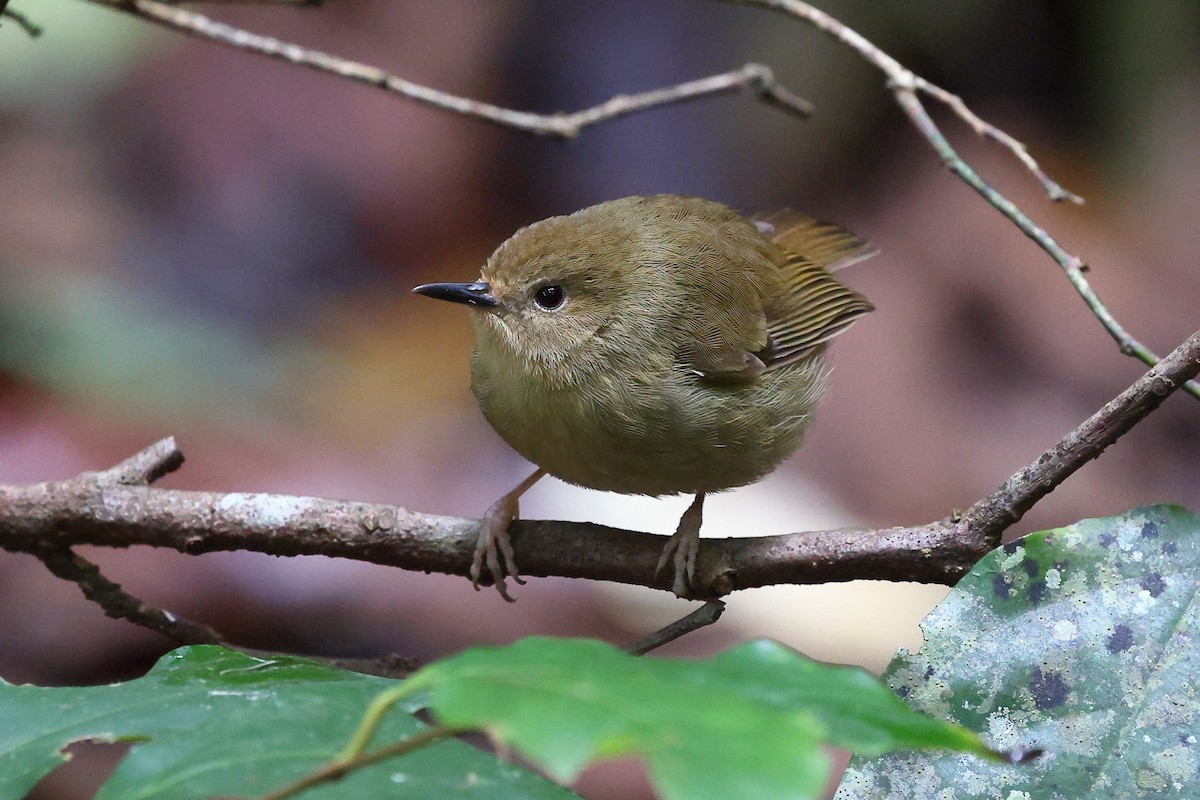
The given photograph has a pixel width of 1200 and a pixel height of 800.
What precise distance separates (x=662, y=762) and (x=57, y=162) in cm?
554

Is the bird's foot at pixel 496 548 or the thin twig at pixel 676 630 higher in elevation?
the bird's foot at pixel 496 548

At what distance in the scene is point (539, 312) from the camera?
3.17 meters

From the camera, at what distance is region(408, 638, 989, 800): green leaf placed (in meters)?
0.86

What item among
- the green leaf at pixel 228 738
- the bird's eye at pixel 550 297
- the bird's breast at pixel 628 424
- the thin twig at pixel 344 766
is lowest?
the thin twig at pixel 344 766

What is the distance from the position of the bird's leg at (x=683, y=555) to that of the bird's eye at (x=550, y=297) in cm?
75

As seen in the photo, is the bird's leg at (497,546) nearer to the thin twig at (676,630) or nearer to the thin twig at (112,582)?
the thin twig at (676,630)

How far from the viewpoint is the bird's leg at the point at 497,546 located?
273 centimetres

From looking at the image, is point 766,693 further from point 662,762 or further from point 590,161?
point 590,161

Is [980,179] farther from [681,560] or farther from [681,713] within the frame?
[681,713]

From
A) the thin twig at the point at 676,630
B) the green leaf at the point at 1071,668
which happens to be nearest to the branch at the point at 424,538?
the thin twig at the point at 676,630

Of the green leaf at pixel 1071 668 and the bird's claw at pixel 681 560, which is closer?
the green leaf at pixel 1071 668

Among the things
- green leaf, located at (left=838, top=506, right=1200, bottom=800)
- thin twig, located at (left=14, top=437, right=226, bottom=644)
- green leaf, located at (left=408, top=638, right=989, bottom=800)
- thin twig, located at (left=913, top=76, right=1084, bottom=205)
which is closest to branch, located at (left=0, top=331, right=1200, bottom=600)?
thin twig, located at (left=14, top=437, right=226, bottom=644)

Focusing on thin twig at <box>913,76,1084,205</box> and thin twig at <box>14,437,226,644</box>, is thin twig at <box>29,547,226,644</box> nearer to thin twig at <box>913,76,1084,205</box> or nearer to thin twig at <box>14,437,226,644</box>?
thin twig at <box>14,437,226,644</box>

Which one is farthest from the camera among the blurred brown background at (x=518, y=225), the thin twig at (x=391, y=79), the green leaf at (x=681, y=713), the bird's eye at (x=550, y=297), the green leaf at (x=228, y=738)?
the blurred brown background at (x=518, y=225)
